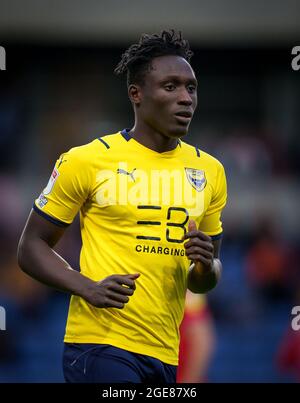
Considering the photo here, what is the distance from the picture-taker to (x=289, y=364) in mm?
10266

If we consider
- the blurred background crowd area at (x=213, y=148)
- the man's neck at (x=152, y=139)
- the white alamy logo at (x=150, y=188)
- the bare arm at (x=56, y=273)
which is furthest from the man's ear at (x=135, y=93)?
the blurred background crowd area at (x=213, y=148)

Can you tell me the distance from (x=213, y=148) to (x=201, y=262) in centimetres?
831

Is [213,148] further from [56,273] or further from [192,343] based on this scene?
[56,273]

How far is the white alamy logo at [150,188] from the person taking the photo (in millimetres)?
5000

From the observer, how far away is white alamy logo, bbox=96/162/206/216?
5.00 meters

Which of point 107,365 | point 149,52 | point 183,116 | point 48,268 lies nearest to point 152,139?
point 183,116

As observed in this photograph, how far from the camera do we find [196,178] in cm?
524

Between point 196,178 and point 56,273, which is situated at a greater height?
point 196,178

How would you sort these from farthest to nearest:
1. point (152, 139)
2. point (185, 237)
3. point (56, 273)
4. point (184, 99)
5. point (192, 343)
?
point (192, 343) < point (152, 139) < point (184, 99) < point (56, 273) < point (185, 237)

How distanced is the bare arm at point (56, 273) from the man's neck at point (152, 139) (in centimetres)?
64

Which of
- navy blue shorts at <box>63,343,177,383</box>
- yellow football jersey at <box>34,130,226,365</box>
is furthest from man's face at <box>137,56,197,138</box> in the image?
navy blue shorts at <box>63,343,177,383</box>

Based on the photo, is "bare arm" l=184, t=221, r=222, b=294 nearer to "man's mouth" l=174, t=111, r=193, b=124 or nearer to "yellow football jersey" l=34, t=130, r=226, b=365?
"yellow football jersey" l=34, t=130, r=226, b=365

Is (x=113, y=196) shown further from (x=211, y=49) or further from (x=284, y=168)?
(x=211, y=49)

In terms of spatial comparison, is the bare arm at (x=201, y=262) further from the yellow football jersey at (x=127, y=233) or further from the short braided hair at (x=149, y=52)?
the short braided hair at (x=149, y=52)
